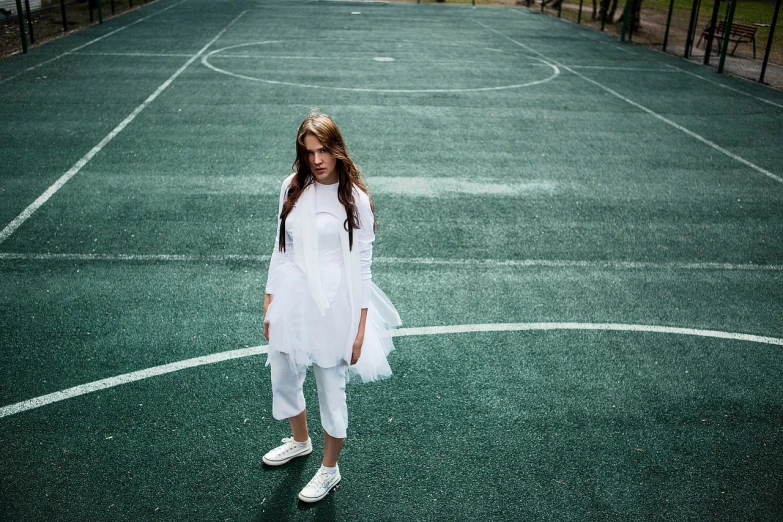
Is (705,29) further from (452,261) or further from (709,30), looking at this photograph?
(452,261)

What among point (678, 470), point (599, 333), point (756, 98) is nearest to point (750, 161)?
point (756, 98)

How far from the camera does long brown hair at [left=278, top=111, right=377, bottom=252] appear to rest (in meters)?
3.54

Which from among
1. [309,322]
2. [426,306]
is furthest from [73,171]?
[309,322]

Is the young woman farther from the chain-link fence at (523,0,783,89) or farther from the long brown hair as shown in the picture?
the chain-link fence at (523,0,783,89)

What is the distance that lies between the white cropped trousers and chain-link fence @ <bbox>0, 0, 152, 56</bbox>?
1695 centimetres

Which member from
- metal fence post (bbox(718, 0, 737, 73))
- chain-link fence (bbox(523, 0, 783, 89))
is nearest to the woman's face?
chain-link fence (bbox(523, 0, 783, 89))

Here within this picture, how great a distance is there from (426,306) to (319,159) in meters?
3.18

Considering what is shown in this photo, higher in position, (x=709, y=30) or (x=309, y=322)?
(x=709, y=30)

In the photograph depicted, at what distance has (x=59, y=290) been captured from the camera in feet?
21.6

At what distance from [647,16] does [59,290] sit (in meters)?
35.5

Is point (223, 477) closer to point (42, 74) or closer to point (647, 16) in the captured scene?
point (42, 74)

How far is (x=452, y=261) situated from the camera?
7500 mm

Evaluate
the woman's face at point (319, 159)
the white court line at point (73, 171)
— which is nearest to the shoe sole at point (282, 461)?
the woman's face at point (319, 159)

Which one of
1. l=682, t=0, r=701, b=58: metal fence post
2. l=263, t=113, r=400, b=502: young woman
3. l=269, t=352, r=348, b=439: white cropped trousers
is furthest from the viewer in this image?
l=682, t=0, r=701, b=58: metal fence post
